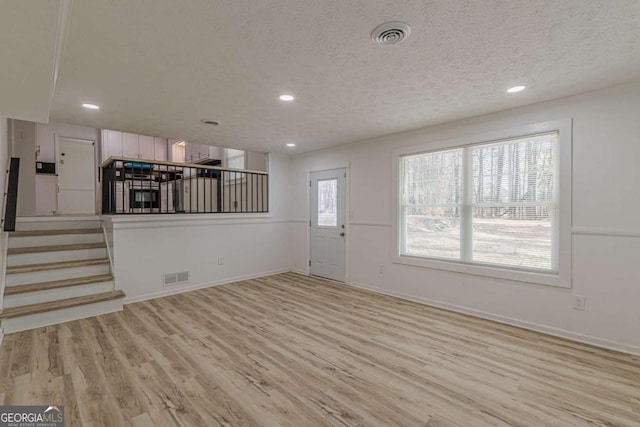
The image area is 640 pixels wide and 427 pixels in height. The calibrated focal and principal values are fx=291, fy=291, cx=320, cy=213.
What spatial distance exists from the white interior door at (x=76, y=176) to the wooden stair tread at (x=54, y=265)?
3531 millimetres

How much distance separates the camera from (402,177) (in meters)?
4.45

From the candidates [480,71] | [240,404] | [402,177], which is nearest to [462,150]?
[402,177]

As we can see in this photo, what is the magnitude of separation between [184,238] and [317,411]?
374 cm

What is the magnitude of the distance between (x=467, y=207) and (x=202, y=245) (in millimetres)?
4165

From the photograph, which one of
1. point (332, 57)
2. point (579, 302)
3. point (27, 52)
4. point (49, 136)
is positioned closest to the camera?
point (27, 52)

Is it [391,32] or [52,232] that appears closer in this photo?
[391,32]

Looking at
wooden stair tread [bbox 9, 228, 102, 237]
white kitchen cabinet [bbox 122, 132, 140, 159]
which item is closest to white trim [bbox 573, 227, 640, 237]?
wooden stair tread [bbox 9, 228, 102, 237]

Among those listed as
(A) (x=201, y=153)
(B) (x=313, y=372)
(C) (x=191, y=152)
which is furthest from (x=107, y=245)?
(C) (x=191, y=152)

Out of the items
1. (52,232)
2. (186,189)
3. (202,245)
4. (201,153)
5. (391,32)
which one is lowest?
(202,245)

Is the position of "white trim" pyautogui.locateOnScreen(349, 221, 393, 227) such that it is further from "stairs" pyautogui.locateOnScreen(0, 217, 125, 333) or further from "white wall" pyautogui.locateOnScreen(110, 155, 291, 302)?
"stairs" pyautogui.locateOnScreen(0, 217, 125, 333)

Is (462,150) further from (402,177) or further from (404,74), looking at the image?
(404,74)

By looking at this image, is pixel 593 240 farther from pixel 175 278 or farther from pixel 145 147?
pixel 145 147

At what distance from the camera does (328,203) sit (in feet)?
18.1

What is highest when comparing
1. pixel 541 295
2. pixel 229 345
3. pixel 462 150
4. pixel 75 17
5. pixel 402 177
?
→ pixel 75 17
